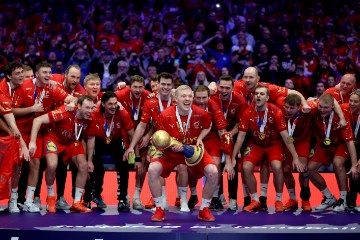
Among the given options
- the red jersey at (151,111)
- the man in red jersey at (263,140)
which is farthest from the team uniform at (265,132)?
the red jersey at (151,111)

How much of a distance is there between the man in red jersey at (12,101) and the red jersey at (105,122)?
846 millimetres

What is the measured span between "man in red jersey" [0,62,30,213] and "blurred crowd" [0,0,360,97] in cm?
429

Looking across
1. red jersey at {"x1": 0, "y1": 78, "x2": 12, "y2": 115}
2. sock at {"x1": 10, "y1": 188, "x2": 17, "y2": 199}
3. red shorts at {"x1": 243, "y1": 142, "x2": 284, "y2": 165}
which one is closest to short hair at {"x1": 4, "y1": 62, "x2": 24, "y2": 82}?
red jersey at {"x1": 0, "y1": 78, "x2": 12, "y2": 115}

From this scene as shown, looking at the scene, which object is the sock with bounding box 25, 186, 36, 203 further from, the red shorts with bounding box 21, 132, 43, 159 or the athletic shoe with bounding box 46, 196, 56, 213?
the red shorts with bounding box 21, 132, 43, 159

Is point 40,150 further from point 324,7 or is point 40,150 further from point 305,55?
point 324,7

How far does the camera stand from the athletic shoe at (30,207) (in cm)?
755

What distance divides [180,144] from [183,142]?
35 cm

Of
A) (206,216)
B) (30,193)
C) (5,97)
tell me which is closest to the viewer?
(206,216)

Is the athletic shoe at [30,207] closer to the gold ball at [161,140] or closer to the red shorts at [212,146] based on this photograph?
the gold ball at [161,140]

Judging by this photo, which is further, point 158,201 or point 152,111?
point 152,111

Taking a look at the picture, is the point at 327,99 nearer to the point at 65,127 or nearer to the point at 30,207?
the point at 65,127

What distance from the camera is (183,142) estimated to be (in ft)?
24.1

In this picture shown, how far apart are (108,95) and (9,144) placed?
1.24m

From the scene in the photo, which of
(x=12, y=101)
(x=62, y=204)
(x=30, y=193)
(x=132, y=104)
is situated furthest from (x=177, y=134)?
(x=12, y=101)
